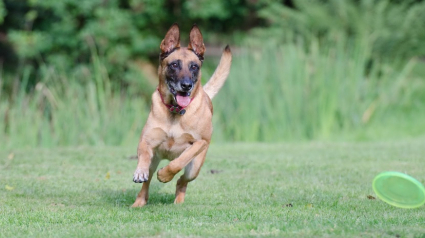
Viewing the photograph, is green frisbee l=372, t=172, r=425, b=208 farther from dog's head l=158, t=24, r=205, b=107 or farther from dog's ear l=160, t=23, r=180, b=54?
dog's ear l=160, t=23, r=180, b=54

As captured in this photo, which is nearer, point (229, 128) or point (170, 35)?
point (170, 35)

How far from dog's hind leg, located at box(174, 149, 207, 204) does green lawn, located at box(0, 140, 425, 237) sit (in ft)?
0.40

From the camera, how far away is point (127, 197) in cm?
675

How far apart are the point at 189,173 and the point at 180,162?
43 cm

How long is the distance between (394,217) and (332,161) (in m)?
3.57

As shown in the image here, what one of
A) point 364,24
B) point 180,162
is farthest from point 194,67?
point 364,24

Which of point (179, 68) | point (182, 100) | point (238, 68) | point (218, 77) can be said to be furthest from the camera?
point (238, 68)

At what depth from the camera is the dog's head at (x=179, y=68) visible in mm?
5891

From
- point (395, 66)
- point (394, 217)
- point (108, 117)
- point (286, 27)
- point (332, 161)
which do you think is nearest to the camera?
point (394, 217)

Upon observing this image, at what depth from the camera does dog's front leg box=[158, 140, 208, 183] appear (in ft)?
18.8

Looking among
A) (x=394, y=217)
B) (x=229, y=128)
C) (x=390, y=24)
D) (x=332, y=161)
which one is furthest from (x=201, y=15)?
(x=394, y=217)

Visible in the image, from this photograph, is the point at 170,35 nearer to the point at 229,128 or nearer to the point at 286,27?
the point at 229,128

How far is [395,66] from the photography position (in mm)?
17125

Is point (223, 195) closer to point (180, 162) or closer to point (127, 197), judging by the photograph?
point (127, 197)
